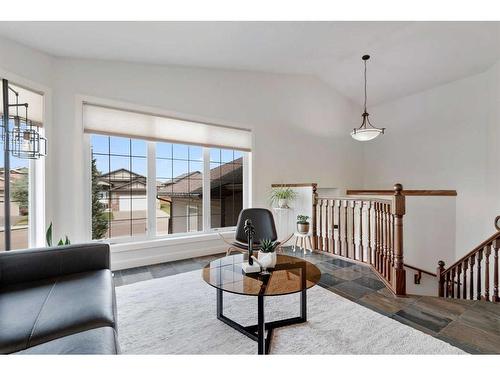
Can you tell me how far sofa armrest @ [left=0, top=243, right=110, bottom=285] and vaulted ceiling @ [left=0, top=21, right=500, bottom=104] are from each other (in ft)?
6.67

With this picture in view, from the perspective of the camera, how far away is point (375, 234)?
3.17m

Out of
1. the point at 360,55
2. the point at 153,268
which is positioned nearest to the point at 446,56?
the point at 360,55

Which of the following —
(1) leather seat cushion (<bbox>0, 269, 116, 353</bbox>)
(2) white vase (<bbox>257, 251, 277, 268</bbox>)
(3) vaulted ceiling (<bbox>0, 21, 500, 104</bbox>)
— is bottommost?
(1) leather seat cushion (<bbox>0, 269, 116, 353</bbox>)

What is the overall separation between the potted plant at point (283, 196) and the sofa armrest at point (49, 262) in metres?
2.87

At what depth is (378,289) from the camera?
8.81 feet

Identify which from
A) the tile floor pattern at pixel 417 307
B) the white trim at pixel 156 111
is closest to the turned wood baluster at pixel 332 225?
the tile floor pattern at pixel 417 307

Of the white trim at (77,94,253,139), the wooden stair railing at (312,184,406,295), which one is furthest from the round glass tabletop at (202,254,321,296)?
the white trim at (77,94,253,139)

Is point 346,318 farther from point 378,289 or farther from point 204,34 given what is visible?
point 204,34

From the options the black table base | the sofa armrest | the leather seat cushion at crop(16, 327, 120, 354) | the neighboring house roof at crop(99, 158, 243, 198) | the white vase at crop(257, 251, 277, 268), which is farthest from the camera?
the neighboring house roof at crop(99, 158, 243, 198)

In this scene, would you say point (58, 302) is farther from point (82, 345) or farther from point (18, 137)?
point (18, 137)

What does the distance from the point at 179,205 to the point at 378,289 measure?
2909 millimetres

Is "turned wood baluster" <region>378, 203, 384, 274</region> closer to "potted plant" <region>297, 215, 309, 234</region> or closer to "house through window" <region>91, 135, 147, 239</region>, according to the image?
"potted plant" <region>297, 215, 309, 234</region>

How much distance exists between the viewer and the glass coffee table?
1606 mm

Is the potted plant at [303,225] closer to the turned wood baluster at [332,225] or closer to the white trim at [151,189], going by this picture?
the turned wood baluster at [332,225]
